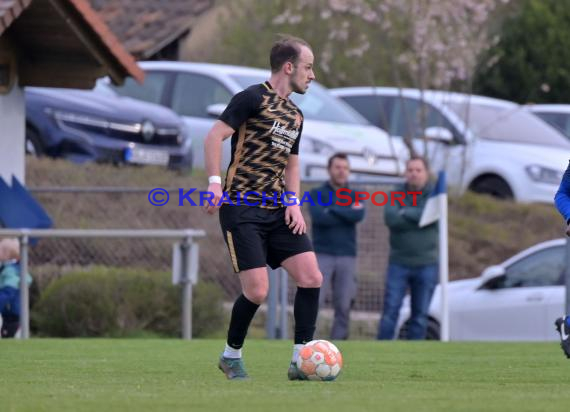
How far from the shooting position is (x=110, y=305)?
16.6 meters

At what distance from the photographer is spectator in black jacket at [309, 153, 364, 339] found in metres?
16.2

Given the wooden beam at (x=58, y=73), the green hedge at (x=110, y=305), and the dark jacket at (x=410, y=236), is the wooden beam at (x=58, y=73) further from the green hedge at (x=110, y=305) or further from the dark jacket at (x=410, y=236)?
the dark jacket at (x=410, y=236)

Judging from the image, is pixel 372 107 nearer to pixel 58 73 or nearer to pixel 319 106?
pixel 319 106

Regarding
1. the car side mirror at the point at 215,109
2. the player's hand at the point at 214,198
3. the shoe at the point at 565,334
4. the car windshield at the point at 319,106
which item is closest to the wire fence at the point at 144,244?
the car side mirror at the point at 215,109

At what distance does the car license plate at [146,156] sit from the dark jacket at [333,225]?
425 cm

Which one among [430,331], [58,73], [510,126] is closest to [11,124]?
[58,73]

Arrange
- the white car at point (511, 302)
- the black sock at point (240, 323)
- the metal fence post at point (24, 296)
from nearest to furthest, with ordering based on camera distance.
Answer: the black sock at point (240, 323), the metal fence post at point (24, 296), the white car at point (511, 302)

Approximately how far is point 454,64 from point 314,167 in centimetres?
635

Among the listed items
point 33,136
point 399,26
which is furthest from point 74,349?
point 399,26

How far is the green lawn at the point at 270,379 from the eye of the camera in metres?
7.11

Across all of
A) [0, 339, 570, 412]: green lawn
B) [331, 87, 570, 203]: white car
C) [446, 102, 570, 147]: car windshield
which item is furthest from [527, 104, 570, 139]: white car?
[0, 339, 570, 412]: green lawn

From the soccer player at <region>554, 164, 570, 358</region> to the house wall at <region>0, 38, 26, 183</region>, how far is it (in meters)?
8.42

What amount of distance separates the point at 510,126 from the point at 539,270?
5.64 metres

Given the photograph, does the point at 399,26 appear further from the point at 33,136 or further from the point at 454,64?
the point at 33,136
